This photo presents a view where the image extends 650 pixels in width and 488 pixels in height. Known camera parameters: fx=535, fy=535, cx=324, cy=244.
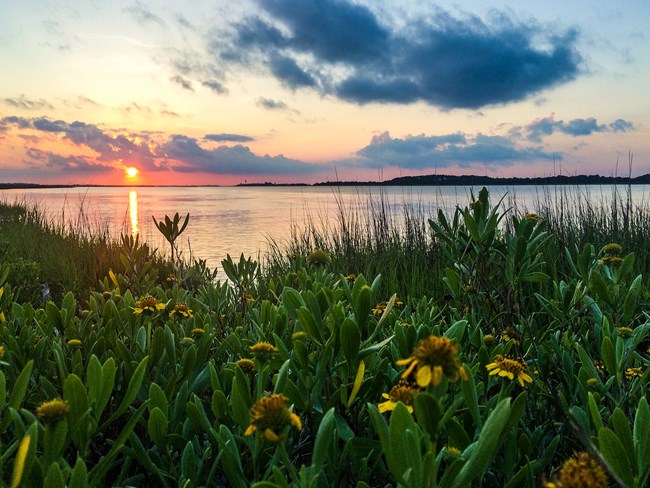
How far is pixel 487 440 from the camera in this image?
75cm

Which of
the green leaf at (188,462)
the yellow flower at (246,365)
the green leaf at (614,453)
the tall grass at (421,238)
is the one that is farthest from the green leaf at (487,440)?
the tall grass at (421,238)

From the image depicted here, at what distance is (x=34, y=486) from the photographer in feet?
2.88

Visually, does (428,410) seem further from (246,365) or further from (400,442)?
(246,365)

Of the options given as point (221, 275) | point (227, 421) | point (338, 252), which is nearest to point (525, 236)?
point (227, 421)

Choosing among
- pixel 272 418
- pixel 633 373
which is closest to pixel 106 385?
pixel 272 418

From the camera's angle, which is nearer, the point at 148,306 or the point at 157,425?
the point at 157,425

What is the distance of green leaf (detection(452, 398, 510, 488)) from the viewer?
74 centimetres

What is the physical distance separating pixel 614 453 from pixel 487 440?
0.26 m

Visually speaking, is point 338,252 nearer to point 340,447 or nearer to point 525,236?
point 525,236

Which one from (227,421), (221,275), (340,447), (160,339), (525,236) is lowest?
(221,275)

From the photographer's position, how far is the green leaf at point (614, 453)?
84 cm

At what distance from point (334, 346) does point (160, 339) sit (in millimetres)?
513

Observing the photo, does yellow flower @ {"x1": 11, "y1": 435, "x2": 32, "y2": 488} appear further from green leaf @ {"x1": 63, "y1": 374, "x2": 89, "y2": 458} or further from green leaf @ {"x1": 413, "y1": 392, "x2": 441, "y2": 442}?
green leaf @ {"x1": 413, "y1": 392, "x2": 441, "y2": 442}

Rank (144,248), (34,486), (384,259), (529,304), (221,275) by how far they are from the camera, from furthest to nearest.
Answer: (221,275), (384,259), (529,304), (144,248), (34,486)
